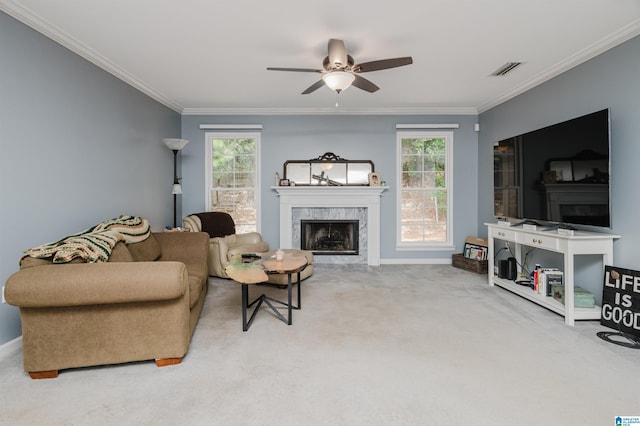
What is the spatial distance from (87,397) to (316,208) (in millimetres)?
3775

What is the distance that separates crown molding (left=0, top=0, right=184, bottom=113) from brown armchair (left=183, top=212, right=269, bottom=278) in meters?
1.73

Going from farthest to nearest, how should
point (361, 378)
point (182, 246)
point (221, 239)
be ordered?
point (221, 239) < point (182, 246) < point (361, 378)

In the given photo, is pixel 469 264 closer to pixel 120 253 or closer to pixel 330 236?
pixel 330 236

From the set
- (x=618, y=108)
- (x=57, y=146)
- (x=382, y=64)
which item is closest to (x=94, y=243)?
(x=57, y=146)

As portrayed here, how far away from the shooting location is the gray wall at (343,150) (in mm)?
5133

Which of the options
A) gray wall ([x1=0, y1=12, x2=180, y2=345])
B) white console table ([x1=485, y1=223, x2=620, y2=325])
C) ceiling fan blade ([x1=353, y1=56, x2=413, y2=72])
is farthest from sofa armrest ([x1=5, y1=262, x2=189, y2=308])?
white console table ([x1=485, y1=223, x2=620, y2=325])

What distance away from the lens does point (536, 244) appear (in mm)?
3117

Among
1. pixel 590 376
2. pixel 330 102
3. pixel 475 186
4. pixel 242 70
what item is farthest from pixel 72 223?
pixel 475 186

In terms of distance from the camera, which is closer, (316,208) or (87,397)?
(87,397)

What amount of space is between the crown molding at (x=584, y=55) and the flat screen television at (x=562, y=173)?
649mm

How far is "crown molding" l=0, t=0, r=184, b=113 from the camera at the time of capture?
2264 millimetres

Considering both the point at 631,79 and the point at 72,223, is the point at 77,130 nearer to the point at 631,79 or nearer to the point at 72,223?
the point at 72,223

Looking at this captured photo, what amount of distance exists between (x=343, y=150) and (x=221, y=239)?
2392 mm

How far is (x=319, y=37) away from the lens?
273 centimetres
